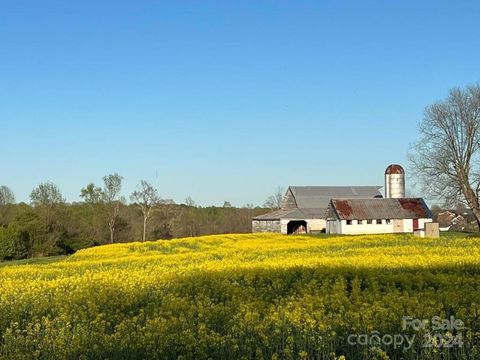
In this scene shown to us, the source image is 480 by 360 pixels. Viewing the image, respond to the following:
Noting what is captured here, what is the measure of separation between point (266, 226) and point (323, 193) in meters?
12.4

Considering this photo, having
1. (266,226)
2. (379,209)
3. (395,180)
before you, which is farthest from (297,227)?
(395,180)

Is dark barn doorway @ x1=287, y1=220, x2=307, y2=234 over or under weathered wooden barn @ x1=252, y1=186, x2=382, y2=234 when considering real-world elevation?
under

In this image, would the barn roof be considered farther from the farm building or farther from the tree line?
the tree line

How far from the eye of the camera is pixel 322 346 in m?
6.38

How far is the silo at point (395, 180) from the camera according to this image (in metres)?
72.8

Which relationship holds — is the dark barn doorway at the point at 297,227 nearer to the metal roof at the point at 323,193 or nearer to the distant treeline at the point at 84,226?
the metal roof at the point at 323,193

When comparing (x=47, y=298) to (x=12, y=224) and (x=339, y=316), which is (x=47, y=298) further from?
(x=12, y=224)

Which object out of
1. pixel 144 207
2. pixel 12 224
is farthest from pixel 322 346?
pixel 144 207

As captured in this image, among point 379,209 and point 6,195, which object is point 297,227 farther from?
point 6,195

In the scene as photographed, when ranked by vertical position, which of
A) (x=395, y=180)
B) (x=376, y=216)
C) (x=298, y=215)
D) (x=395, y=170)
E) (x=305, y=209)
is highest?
(x=395, y=170)

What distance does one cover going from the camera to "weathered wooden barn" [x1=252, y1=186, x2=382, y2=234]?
68.8 metres

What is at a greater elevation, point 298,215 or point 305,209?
point 305,209

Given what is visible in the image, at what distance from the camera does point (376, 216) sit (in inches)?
2452

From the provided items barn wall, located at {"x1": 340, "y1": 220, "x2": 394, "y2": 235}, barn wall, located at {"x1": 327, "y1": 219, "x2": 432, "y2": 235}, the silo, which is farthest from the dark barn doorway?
the silo
